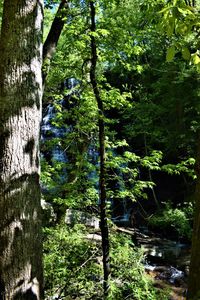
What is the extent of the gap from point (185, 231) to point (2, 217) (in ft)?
26.8

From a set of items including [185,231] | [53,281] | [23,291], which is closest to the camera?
[23,291]

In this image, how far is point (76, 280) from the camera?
4.06m

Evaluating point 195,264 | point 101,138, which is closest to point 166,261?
point 101,138

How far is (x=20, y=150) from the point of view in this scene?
2725 mm

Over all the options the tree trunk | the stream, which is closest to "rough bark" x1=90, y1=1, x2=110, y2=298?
the tree trunk

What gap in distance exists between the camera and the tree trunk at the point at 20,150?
259 cm

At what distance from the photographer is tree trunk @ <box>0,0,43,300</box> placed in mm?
2590

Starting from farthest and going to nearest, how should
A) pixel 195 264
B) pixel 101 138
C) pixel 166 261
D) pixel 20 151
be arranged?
pixel 166 261
pixel 101 138
pixel 20 151
pixel 195 264

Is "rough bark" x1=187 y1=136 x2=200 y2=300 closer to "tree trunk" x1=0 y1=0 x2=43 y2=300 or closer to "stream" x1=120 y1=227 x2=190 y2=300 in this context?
"tree trunk" x1=0 y1=0 x2=43 y2=300

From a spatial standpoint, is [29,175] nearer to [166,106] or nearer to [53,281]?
[53,281]

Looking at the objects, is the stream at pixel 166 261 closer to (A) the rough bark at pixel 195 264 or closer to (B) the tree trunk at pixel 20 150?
(B) the tree trunk at pixel 20 150

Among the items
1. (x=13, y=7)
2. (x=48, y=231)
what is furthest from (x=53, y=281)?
(x=13, y=7)

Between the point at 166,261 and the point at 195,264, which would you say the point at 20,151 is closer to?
the point at 195,264

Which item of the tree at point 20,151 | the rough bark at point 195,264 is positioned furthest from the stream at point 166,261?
the rough bark at point 195,264
